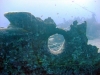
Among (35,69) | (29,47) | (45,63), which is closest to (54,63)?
(45,63)

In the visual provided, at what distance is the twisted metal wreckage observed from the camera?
26.4ft

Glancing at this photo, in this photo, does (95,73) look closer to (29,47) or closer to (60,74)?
(60,74)

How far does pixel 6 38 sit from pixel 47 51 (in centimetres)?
Result: 259

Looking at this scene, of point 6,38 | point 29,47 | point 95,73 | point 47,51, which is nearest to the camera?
point 6,38

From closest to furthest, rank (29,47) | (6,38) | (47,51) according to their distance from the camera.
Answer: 1. (6,38)
2. (29,47)
3. (47,51)

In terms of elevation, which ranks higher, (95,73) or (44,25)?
(44,25)

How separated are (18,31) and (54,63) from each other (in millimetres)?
2951

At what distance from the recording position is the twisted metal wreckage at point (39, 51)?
8047 millimetres

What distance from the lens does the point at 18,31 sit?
827cm

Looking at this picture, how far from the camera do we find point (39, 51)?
28.8 feet

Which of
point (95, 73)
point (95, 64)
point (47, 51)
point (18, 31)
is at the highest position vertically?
point (18, 31)

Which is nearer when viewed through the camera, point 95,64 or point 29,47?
point 29,47

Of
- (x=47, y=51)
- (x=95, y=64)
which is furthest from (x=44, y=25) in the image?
(x=95, y=64)

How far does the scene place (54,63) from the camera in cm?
909
